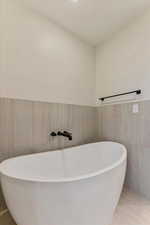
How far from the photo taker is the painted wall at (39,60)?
1.49 m

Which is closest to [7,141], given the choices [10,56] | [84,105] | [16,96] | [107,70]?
[16,96]

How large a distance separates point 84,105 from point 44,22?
141 centimetres

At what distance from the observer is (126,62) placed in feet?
6.57

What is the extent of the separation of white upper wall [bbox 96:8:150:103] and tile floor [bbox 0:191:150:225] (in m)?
1.33

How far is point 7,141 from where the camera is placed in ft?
4.72

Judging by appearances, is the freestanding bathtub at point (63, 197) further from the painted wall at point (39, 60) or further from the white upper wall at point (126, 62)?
the white upper wall at point (126, 62)

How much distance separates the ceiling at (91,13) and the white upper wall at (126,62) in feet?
0.59

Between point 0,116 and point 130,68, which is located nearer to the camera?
point 0,116

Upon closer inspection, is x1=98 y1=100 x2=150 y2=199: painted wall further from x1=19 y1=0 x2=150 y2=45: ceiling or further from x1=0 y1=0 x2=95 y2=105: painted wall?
x1=19 y1=0 x2=150 y2=45: ceiling

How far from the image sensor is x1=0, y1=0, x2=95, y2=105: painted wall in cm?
149

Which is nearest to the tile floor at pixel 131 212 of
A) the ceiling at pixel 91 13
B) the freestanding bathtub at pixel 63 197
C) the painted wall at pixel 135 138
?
the painted wall at pixel 135 138

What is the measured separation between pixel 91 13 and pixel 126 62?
86 cm

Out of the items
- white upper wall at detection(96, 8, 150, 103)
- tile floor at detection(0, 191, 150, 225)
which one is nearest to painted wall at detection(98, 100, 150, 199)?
tile floor at detection(0, 191, 150, 225)

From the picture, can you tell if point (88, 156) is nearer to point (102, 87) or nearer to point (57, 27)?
point (102, 87)
